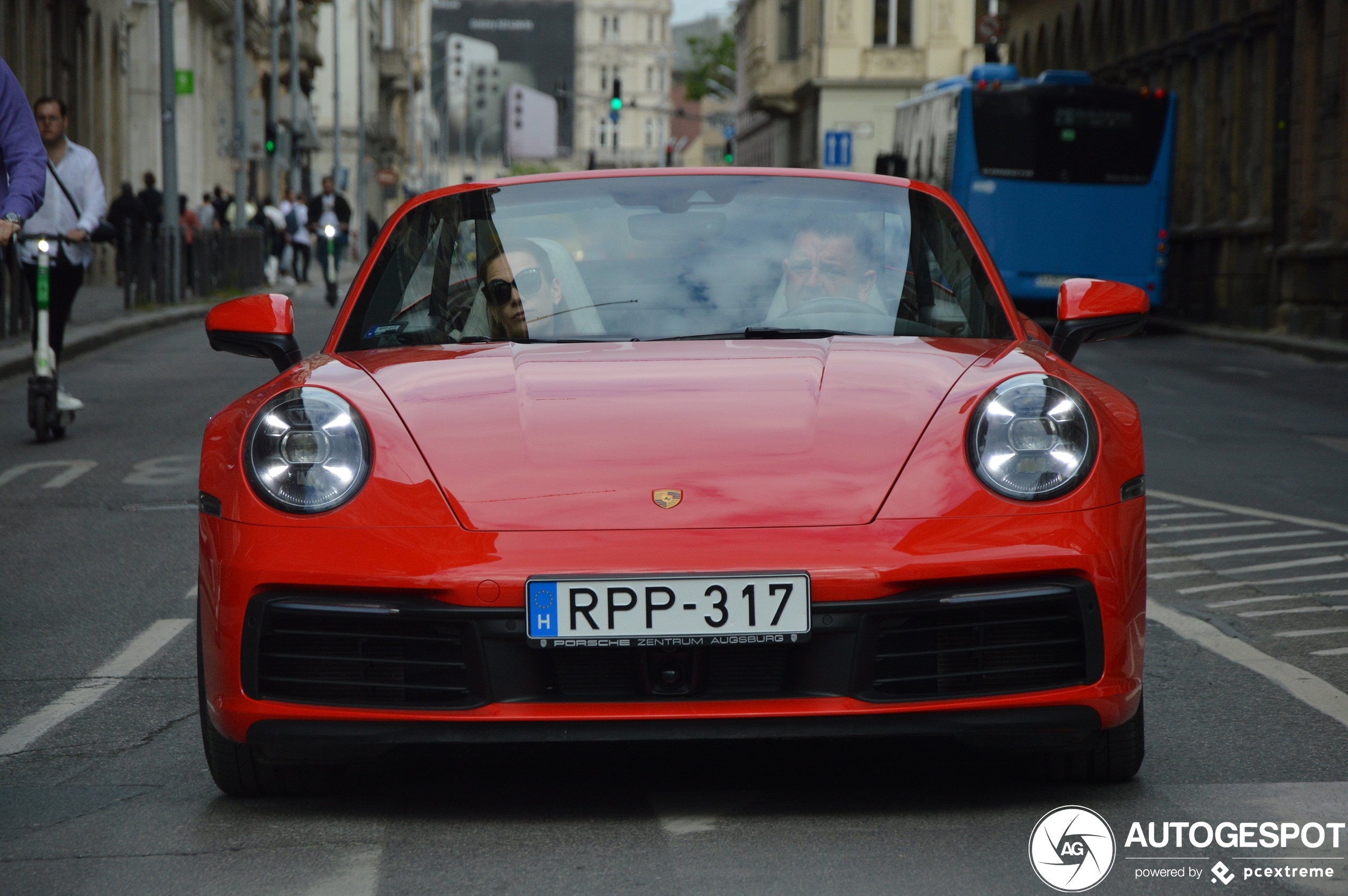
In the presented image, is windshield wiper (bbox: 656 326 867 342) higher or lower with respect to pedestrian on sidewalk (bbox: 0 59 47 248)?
lower

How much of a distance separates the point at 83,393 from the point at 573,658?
11.9 m

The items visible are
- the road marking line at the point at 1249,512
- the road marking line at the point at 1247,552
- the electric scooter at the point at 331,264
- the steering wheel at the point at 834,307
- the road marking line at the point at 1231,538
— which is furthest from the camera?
the electric scooter at the point at 331,264

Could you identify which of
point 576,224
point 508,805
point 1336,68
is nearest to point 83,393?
point 576,224

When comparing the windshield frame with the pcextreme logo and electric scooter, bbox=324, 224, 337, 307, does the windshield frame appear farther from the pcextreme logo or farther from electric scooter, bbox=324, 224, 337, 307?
electric scooter, bbox=324, 224, 337, 307

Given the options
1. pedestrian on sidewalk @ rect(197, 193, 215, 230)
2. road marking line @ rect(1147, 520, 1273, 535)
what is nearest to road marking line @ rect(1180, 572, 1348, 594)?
road marking line @ rect(1147, 520, 1273, 535)

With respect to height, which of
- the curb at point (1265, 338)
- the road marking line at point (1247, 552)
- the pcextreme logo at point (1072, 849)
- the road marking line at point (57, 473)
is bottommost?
the curb at point (1265, 338)

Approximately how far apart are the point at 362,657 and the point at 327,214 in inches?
1108

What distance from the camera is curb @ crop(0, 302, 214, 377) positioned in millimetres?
15348

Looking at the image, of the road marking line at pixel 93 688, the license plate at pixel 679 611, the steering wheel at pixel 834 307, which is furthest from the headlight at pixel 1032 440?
the road marking line at pixel 93 688

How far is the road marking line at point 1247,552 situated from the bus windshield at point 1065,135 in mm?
18177

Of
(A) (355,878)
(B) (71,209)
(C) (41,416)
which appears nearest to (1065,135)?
(B) (71,209)

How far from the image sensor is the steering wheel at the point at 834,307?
14.9ft

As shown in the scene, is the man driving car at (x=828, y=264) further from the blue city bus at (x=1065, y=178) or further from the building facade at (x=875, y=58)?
the building facade at (x=875, y=58)

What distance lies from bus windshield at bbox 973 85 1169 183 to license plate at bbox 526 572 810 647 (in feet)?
74.1
